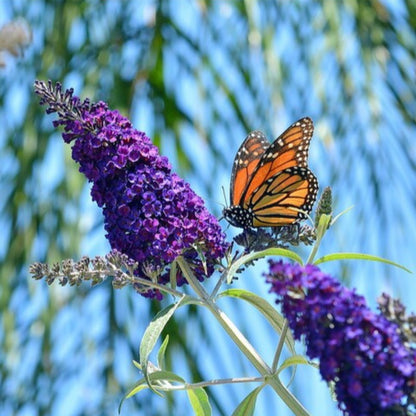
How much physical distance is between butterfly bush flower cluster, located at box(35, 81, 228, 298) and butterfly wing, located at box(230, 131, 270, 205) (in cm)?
45

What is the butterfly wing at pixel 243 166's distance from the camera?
164 centimetres

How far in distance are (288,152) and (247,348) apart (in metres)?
0.54

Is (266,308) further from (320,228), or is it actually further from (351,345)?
(351,345)

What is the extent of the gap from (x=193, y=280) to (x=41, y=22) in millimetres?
1915

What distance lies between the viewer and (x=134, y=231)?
3.72 feet

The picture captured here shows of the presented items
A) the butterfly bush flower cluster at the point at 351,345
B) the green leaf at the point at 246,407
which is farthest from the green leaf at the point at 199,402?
the butterfly bush flower cluster at the point at 351,345

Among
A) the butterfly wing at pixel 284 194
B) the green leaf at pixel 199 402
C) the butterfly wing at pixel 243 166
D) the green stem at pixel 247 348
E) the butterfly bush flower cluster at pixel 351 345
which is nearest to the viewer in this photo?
the butterfly bush flower cluster at pixel 351 345

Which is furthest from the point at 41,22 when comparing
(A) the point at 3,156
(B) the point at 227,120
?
(B) the point at 227,120

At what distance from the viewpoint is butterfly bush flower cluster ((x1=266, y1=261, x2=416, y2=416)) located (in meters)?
0.79

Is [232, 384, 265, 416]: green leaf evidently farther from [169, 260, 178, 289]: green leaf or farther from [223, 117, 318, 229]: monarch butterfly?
[223, 117, 318, 229]: monarch butterfly

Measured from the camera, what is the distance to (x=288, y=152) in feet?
5.14

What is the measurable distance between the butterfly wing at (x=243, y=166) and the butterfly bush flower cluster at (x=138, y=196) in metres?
0.45

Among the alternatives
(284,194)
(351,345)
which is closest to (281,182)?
(284,194)

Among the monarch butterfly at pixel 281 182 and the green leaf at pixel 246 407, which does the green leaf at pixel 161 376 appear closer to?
the green leaf at pixel 246 407
